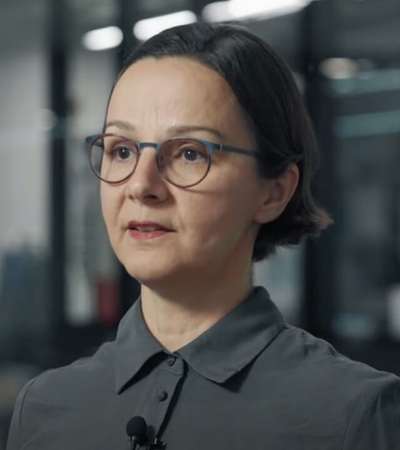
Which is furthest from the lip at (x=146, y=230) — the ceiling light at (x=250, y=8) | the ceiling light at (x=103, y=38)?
the ceiling light at (x=103, y=38)

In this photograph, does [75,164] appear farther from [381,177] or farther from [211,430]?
[211,430]

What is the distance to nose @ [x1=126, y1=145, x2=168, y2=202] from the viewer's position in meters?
1.31

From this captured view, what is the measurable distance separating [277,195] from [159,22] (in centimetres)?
407

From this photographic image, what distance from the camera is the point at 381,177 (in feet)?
15.9

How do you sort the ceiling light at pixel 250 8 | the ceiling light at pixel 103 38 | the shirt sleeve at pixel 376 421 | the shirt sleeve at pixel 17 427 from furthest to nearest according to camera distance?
the ceiling light at pixel 103 38
the ceiling light at pixel 250 8
the shirt sleeve at pixel 17 427
the shirt sleeve at pixel 376 421

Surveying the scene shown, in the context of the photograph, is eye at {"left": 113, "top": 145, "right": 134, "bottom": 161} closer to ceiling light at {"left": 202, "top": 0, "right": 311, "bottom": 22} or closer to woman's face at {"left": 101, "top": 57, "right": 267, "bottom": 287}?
woman's face at {"left": 101, "top": 57, "right": 267, "bottom": 287}

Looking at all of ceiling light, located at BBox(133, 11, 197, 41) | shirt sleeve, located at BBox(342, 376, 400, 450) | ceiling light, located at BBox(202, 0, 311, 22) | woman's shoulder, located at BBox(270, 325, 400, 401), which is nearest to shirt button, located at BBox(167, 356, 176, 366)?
woman's shoulder, located at BBox(270, 325, 400, 401)

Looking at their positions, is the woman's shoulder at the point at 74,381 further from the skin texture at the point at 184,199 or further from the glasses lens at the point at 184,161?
the glasses lens at the point at 184,161

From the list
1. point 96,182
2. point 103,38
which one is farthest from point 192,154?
point 103,38

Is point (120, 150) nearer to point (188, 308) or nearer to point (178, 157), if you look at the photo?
point (178, 157)

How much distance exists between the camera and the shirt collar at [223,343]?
1.37 m

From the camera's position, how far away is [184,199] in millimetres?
1312

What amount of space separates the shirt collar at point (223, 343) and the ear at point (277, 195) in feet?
0.30

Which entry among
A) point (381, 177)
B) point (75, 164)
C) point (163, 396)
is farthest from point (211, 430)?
point (75, 164)
